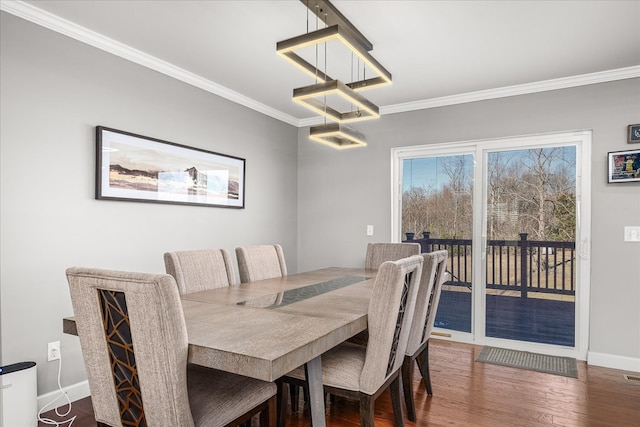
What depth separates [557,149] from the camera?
12.2 ft

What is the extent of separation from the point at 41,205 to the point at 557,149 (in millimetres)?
4175

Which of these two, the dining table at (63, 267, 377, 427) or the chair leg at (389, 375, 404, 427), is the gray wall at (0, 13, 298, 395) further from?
the chair leg at (389, 375, 404, 427)

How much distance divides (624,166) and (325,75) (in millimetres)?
2713

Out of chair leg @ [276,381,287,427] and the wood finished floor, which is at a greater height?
chair leg @ [276,381,287,427]

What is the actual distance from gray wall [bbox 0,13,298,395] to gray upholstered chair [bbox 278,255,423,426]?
1.66 metres

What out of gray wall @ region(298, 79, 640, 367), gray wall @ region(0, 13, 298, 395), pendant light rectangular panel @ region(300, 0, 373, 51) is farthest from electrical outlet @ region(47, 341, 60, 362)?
gray wall @ region(298, 79, 640, 367)

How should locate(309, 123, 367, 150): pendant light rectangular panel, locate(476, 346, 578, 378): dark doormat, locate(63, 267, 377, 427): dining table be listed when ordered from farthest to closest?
1. locate(476, 346, 578, 378): dark doormat
2. locate(309, 123, 367, 150): pendant light rectangular panel
3. locate(63, 267, 377, 427): dining table

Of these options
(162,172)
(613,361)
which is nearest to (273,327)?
(162,172)

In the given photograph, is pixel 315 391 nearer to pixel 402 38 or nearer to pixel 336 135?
pixel 336 135

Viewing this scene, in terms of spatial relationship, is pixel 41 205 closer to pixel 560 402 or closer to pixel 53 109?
pixel 53 109

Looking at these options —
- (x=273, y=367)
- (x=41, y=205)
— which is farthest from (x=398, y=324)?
(x=41, y=205)

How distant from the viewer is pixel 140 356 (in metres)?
1.30

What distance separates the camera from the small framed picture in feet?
10.8

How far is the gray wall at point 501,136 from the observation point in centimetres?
334
